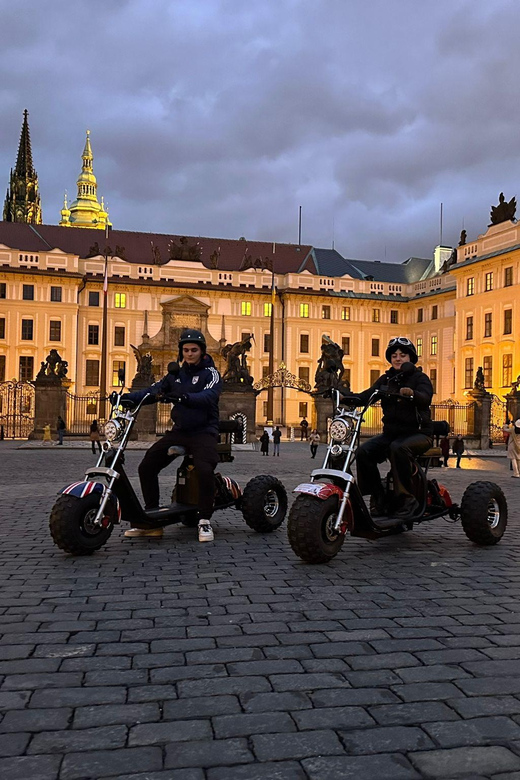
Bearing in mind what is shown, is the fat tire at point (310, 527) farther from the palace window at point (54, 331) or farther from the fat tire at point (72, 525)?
the palace window at point (54, 331)

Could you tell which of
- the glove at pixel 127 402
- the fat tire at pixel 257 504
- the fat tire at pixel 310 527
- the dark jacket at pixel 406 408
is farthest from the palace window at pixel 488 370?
the fat tire at pixel 310 527

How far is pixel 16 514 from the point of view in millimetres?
9148

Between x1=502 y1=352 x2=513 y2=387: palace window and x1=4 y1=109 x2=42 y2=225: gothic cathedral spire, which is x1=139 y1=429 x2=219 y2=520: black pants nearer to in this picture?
x1=502 y1=352 x2=513 y2=387: palace window

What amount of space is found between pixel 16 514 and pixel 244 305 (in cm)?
5468

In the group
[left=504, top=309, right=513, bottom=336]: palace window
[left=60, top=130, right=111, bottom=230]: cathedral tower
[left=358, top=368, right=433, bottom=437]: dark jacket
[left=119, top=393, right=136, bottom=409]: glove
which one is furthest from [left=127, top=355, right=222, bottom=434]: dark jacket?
[left=60, top=130, right=111, bottom=230]: cathedral tower

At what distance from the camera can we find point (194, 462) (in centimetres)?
705

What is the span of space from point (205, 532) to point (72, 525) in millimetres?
1522

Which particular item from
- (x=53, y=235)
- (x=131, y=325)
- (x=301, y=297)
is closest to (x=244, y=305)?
(x=301, y=297)

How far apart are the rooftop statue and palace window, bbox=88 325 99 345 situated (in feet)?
106

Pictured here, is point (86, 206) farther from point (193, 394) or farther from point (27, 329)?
point (193, 394)

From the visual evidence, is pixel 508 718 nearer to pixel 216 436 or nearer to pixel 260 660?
pixel 260 660

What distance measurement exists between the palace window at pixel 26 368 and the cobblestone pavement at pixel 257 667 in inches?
2146

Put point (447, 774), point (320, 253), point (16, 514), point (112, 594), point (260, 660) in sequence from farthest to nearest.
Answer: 1. point (320, 253)
2. point (16, 514)
3. point (112, 594)
4. point (260, 660)
5. point (447, 774)

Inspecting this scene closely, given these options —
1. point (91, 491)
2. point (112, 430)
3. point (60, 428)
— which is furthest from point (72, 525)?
point (60, 428)
